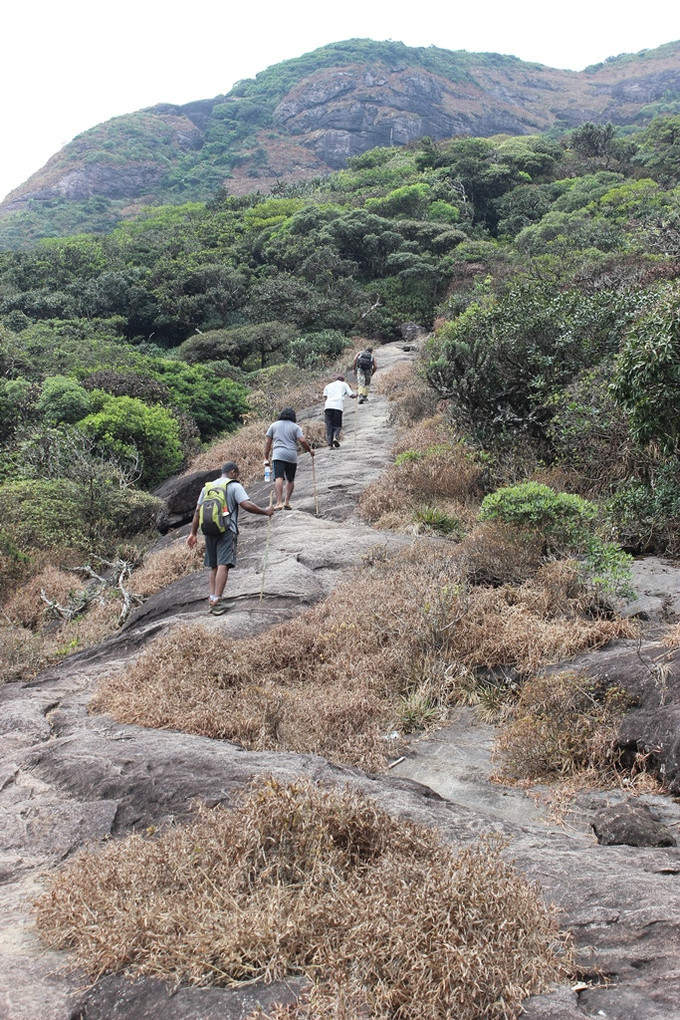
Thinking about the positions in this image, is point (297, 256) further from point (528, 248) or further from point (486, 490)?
point (486, 490)

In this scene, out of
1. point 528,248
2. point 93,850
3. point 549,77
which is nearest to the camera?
point 93,850

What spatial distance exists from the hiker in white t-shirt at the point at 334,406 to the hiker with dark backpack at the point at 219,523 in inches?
234

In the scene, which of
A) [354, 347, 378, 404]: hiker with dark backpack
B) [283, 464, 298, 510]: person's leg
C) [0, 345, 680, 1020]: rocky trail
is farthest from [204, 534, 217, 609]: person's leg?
[354, 347, 378, 404]: hiker with dark backpack

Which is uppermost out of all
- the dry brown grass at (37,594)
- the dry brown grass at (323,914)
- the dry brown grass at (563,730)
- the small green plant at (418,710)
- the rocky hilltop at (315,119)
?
the rocky hilltop at (315,119)

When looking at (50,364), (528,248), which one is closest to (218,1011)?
(50,364)

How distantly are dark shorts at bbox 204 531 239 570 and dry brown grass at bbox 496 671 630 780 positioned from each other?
3924mm

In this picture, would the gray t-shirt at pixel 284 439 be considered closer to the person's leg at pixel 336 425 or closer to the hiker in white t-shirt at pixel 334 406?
the hiker in white t-shirt at pixel 334 406

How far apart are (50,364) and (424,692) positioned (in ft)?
78.2

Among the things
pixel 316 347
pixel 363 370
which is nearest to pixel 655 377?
pixel 363 370

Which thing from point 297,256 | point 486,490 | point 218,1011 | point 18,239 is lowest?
point 486,490

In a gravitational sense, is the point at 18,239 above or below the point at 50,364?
above

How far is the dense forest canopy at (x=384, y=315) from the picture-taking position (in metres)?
10.7

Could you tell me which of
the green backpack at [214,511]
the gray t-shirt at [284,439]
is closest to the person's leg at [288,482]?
the gray t-shirt at [284,439]

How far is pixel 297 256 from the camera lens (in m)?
39.3
